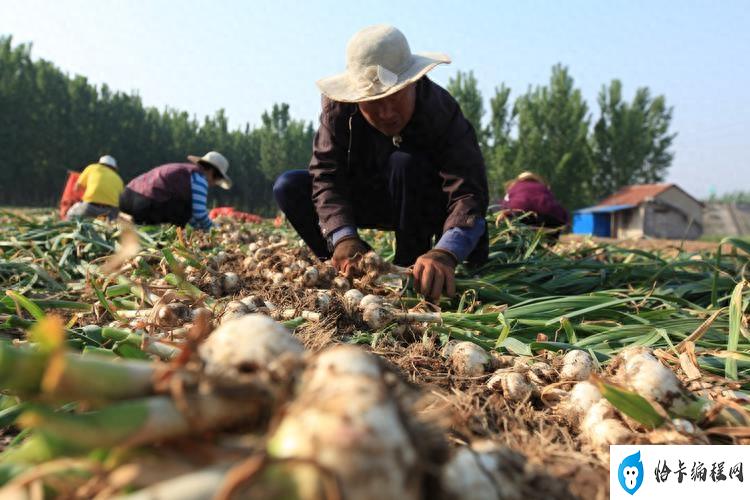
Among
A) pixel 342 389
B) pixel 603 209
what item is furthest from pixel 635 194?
pixel 342 389

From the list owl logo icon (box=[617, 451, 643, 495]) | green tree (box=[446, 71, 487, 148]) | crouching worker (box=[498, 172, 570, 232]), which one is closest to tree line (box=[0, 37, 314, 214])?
green tree (box=[446, 71, 487, 148])

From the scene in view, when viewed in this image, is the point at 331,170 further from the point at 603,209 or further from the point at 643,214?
the point at 643,214

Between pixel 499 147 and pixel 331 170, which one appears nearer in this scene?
pixel 331 170

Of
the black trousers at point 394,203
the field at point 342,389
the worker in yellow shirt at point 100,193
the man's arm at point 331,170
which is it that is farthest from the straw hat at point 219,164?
the field at point 342,389

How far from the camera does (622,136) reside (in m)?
25.1

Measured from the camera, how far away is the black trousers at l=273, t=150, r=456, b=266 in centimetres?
252

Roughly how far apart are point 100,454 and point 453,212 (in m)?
1.89

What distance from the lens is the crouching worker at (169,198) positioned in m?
4.59

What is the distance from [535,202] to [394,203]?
83.4 inches

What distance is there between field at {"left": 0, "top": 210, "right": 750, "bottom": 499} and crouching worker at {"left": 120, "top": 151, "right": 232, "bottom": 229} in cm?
241

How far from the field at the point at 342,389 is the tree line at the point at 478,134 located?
75.7 ft

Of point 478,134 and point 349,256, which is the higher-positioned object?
point 478,134

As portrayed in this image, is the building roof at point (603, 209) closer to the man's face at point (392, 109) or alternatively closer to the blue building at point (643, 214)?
the blue building at point (643, 214)

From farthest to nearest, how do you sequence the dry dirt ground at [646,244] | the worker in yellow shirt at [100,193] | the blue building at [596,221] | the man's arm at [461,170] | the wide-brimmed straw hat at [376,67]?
the blue building at [596,221]
the worker in yellow shirt at [100,193]
the dry dirt ground at [646,244]
the man's arm at [461,170]
the wide-brimmed straw hat at [376,67]
